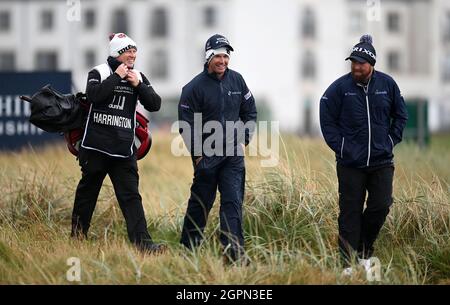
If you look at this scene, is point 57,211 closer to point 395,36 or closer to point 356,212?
point 356,212

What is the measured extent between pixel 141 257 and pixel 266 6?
41.7 metres

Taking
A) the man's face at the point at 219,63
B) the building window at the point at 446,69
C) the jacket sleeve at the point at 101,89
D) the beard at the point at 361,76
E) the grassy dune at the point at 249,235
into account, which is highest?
the building window at the point at 446,69

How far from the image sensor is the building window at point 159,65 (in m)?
50.1

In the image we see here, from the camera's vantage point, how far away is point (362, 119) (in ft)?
21.3

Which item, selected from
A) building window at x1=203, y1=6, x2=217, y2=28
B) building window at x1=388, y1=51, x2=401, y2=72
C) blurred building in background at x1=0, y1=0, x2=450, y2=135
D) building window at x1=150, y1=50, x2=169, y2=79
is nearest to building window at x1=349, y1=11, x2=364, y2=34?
blurred building in background at x1=0, y1=0, x2=450, y2=135

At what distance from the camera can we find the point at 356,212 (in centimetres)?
659

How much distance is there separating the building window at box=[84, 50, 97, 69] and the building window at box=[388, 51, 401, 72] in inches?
706

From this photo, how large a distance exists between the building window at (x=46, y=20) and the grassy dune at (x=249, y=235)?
1703 inches

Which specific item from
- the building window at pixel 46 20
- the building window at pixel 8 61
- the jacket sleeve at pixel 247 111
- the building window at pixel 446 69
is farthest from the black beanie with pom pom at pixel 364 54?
the building window at pixel 8 61

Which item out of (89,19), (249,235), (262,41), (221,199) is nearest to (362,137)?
(221,199)

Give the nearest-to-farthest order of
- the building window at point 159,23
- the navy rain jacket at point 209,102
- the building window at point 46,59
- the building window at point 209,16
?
the navy rain jacket at point 209,102
the building window at point 209,16
the building window at point 159,23
the building window at point 46,59

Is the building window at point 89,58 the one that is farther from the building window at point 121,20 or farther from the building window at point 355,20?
the building window at point 355,20

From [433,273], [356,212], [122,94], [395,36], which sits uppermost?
[395,36]
